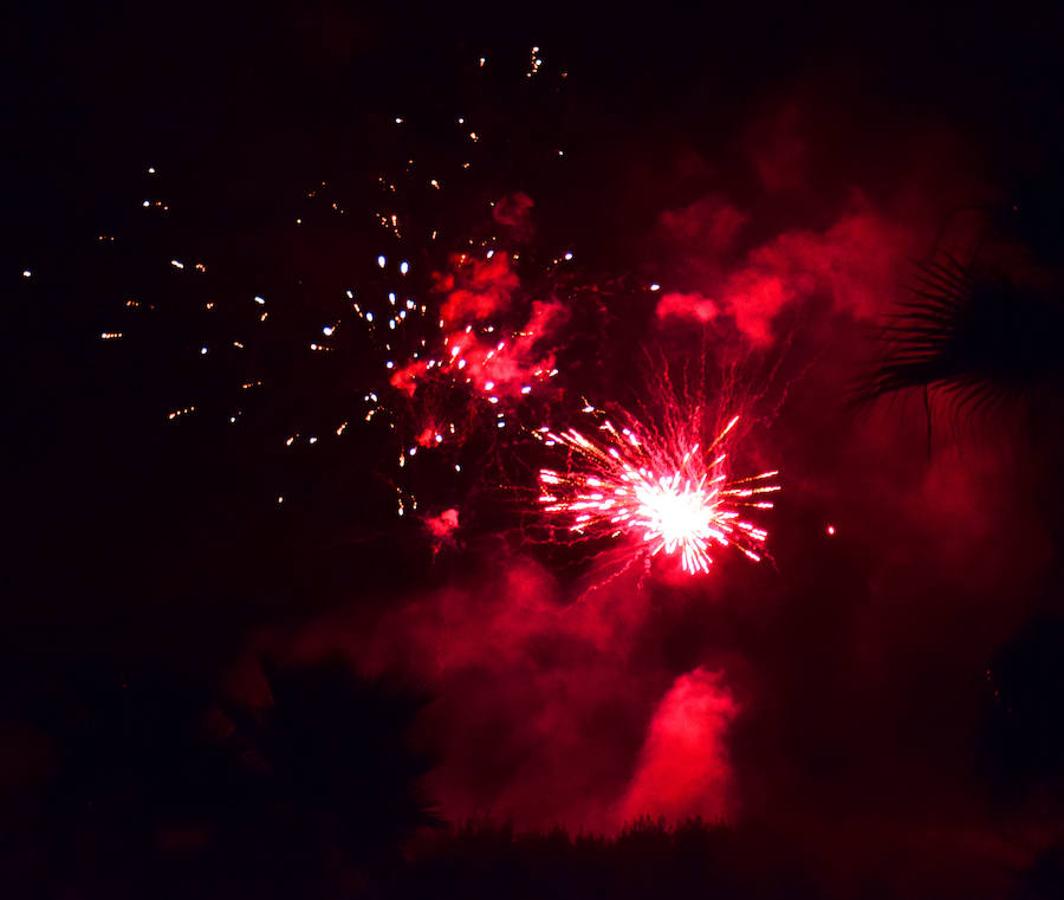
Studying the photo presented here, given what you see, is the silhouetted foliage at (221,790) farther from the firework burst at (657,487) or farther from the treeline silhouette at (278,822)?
the firework burst at (657,487)

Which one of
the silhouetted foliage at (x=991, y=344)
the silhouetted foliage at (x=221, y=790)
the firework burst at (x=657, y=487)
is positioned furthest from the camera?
the firework burst at (x=657, y=487)

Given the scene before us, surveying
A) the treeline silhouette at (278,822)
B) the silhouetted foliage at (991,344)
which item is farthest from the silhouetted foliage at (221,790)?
the silhouetted foliage at (991,344)

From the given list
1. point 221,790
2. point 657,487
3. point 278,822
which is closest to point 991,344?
point 657,487

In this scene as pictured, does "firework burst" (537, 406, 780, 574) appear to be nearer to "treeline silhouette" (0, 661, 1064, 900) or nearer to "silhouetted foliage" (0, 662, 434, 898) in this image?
"treeline silhouette" (0, 661, 1064, 900)

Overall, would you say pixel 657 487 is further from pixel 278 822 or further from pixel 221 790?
pixel 221 790

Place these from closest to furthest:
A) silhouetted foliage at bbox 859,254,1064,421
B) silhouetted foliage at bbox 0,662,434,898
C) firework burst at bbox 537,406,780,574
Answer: silhouetted foliage at bbox 859,254,1064,421, silhouetted foliage at bbox 0,662,434,898, firework burst at bbox 537,406,780,574

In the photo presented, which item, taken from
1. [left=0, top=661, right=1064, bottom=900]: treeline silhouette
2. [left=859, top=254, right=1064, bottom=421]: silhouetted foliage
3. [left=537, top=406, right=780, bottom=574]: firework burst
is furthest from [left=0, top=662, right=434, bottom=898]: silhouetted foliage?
[left=859, top=254, right=1064, bottom=421]: silhouetted foliage

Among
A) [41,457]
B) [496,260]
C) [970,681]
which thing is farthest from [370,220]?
[970,681]

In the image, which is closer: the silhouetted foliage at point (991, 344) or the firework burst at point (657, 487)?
the silhouetted foliage at point (991, 344)
